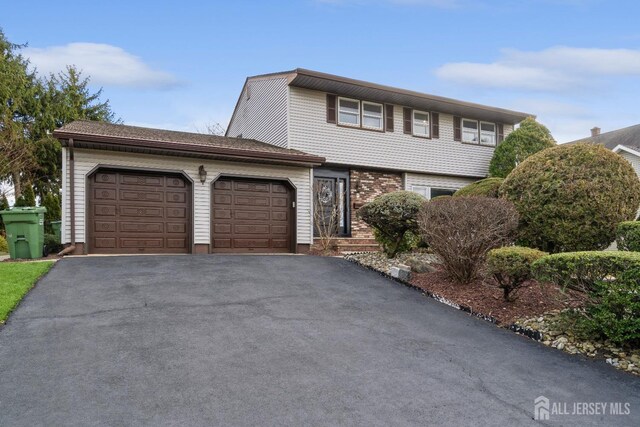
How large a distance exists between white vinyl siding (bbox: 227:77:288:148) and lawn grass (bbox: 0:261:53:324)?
7.84m

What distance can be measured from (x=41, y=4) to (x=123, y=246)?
795 cm

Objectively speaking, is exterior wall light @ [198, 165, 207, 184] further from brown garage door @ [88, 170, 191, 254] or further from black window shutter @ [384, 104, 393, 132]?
black window shutter @ [384, 104, 393, 132]

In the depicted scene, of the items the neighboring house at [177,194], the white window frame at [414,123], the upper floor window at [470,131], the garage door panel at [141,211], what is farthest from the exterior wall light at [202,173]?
the upper floor window at [470,131]

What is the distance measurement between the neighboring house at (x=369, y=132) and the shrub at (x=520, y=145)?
63cm

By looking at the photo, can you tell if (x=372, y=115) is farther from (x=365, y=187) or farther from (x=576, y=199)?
(x=576, y=199)

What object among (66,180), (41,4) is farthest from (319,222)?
(41,4)

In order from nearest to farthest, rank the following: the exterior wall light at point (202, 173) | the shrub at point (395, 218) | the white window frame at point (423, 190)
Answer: the shrub at point (395, 218) < the exterior wall light at point (202, 173) < the white window frame at point (423, 190)

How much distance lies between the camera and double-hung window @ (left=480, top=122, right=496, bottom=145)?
17297 millimetres

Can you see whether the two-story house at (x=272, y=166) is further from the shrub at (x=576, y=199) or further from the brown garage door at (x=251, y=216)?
the shrub at (x=576, y=199)

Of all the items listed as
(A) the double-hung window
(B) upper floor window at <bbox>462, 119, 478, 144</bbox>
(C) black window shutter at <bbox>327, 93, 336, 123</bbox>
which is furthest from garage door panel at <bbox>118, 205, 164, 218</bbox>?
(A) the double-hung window

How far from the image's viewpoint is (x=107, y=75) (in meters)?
25.3

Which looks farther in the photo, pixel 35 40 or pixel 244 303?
pixel 35 40

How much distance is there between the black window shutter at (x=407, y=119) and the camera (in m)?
15.6

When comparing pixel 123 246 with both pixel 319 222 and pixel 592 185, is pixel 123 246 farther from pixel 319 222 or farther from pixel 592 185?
pixel 592 185
